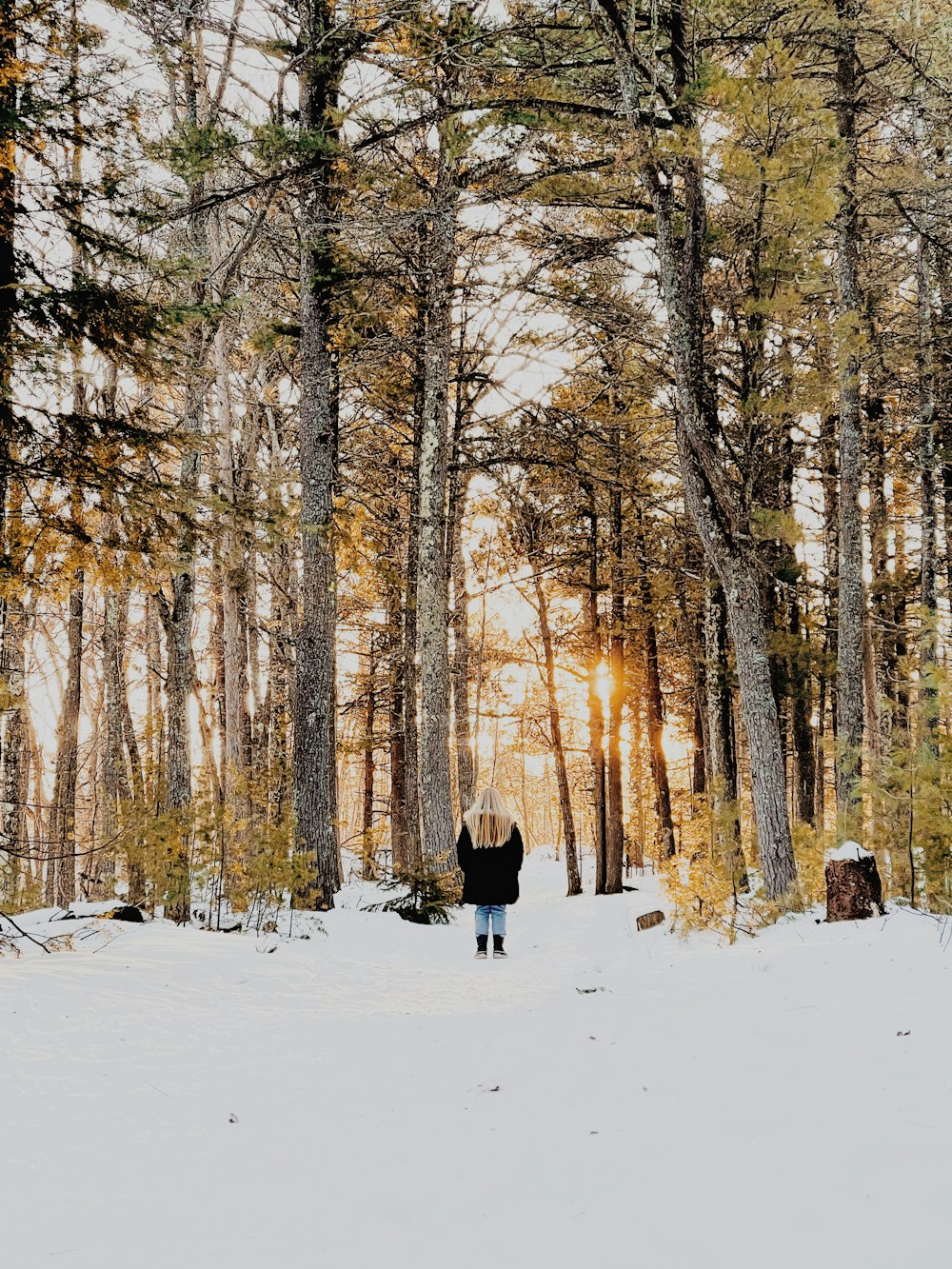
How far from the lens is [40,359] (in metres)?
6.42

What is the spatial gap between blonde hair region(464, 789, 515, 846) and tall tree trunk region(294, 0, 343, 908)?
109 inches

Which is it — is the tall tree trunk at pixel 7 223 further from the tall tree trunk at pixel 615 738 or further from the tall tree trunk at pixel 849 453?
the tall tree trunk at pixel 615 738

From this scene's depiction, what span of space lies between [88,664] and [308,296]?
17284mm

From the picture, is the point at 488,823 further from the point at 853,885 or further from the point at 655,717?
the point at 655,717

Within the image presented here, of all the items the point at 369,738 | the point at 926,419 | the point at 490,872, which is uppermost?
the point at 926,419

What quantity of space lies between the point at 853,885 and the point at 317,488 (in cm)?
809

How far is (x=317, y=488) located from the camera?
11.2m

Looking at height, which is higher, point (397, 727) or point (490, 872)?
point (397, 727)

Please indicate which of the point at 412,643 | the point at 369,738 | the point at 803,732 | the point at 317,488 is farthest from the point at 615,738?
the point at 317,488

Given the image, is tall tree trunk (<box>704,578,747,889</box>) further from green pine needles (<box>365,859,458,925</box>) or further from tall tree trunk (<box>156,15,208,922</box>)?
tall tree trunk (<box>156,15,208,922</box>)

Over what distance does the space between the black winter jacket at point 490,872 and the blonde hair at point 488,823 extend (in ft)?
0.21

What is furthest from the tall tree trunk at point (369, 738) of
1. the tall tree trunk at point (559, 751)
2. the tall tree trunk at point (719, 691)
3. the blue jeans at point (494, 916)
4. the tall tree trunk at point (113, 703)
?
the blue jeans at point (494, 916)

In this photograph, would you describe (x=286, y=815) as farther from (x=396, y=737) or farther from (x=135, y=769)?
(x=396, y=737)

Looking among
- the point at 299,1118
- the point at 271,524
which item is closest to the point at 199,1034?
the point at 299,1118
